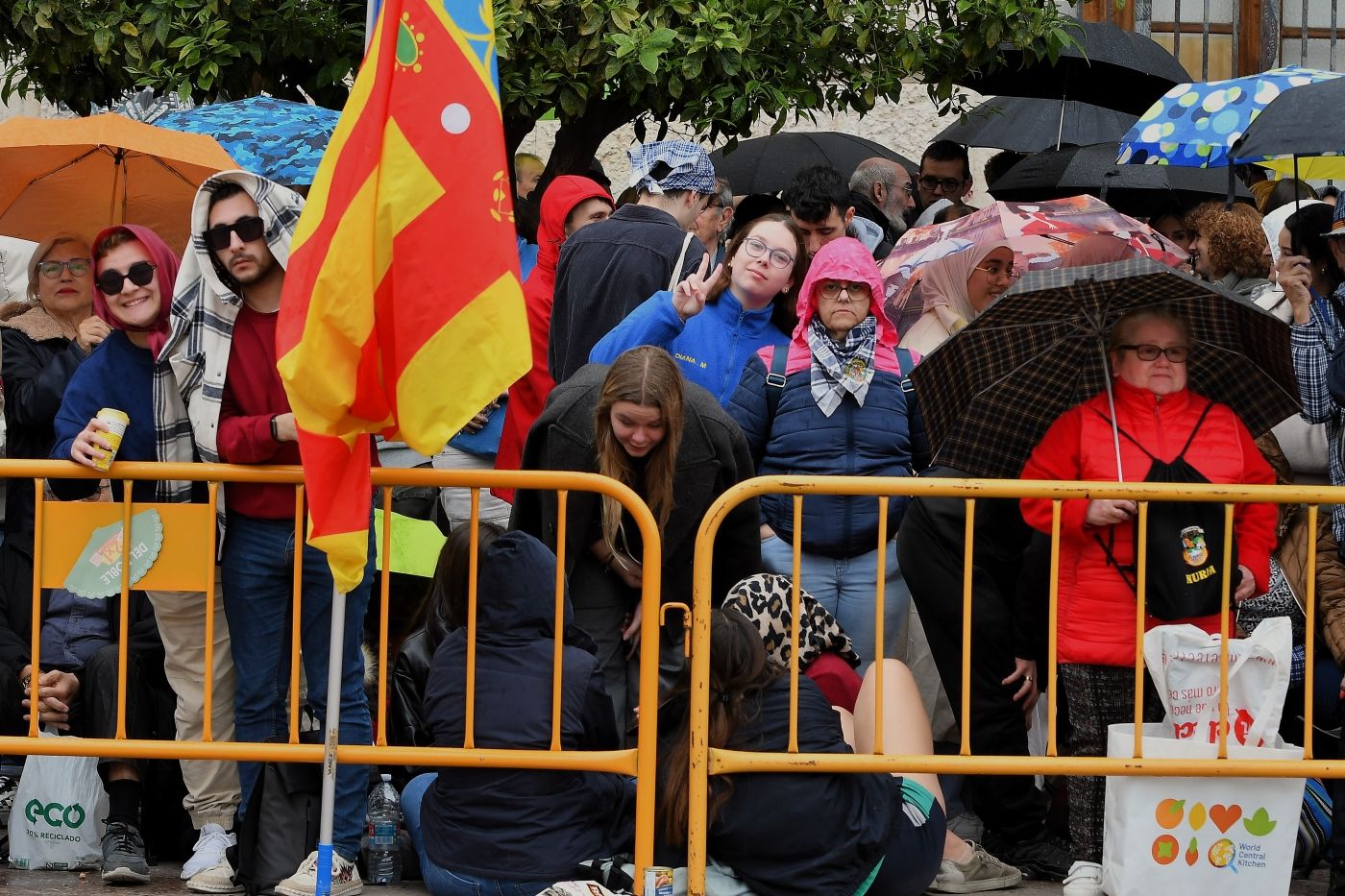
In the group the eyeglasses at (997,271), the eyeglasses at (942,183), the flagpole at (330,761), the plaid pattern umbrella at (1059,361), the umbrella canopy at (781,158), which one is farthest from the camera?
the umbrella canopy at (781,158)

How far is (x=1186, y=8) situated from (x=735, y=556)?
10.1 m

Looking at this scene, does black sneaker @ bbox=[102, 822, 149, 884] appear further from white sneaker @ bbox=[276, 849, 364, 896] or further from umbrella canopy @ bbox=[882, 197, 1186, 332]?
umbrella canopy @ bbox=[882, 197, 1186, 332]

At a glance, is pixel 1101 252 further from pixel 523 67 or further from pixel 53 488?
pixel 53 488

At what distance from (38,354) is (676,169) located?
2.45 m

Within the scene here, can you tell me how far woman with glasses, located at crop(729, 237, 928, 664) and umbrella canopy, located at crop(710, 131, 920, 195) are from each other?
13.9 feet

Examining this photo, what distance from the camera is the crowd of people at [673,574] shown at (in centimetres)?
550

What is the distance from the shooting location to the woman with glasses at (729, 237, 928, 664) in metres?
6.41

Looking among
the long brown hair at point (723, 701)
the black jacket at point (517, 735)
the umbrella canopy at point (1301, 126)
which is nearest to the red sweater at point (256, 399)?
the black jacket at point (517, 735)

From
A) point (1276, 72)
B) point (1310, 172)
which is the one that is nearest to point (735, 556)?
point (1276, 72)

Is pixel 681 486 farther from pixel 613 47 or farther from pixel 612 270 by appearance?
pixel 613 47

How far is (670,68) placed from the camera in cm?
761

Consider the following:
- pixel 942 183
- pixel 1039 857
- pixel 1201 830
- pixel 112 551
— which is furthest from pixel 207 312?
pixel 942 183

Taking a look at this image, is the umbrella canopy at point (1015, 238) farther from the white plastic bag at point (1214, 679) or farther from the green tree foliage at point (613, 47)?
the white plastic bag at point (1214, 679)

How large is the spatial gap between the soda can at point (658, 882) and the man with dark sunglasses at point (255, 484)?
0.90m
